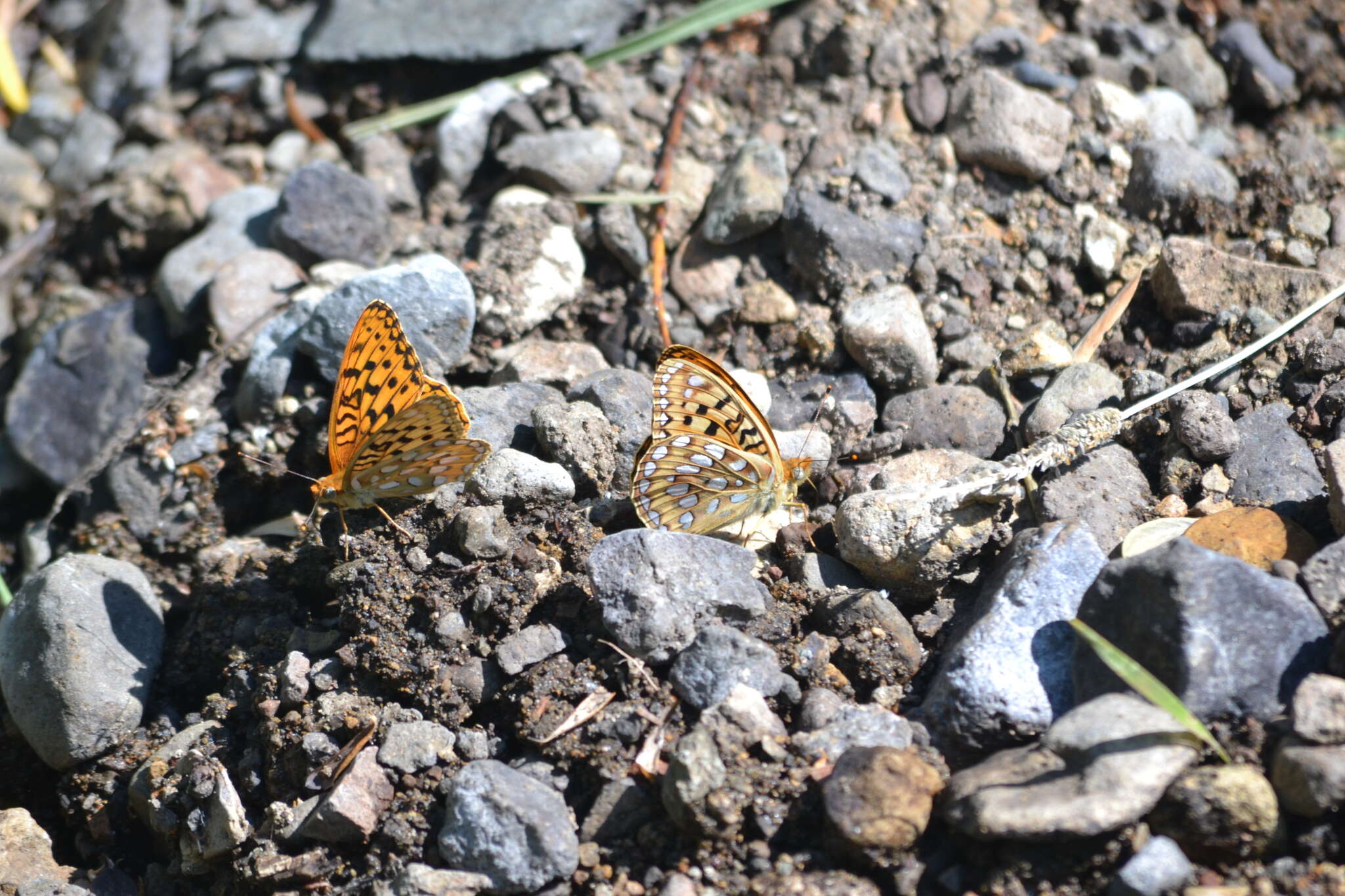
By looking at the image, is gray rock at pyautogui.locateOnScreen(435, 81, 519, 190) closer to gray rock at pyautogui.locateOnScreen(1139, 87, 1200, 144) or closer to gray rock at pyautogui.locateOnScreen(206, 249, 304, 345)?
gray rock at pyautogui.locateOnScreen(206, 249, 304, 345)

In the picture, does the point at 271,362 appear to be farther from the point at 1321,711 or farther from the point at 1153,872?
the point at 1321,711

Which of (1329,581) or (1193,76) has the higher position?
(1193,76)

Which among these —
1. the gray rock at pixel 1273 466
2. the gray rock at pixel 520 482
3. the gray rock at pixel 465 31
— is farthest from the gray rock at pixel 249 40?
the gray rock at pixel 1273 466

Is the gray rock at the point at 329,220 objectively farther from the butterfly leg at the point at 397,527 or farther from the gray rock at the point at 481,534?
the gray rock at the point at 481,534

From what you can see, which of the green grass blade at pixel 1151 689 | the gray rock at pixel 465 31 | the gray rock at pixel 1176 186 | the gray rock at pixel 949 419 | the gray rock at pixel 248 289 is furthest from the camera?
the gray rock at pixel 465 31

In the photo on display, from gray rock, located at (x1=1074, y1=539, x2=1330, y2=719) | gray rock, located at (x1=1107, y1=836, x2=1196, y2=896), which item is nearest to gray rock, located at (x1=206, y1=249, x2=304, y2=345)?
gray rock, located at (x1=1074, y1=539, x2=1330, y2=719)

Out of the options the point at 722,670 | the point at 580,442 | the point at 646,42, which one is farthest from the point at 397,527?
the point at 646,42

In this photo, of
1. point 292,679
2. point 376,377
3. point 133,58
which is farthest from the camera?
point 133,58
